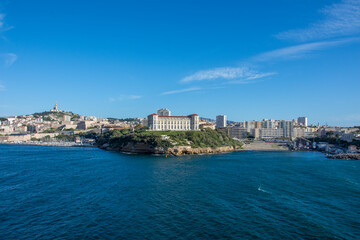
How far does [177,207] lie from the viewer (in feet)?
47.2

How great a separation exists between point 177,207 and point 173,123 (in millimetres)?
52431

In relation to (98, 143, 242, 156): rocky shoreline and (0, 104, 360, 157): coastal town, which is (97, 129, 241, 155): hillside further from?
(0, 104, 360, 157): coastal town

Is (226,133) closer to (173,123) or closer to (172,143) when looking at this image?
(173,123)

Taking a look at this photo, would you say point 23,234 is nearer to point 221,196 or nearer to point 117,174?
point 221,196

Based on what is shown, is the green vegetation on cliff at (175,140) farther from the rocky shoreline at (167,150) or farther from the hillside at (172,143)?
the rocky shoreline at (167,150)

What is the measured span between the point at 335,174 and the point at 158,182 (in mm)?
19058

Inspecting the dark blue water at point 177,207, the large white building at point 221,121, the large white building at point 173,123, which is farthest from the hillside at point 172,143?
the large white building at point 221,121

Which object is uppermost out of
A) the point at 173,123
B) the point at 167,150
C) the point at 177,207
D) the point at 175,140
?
the point at 173,123

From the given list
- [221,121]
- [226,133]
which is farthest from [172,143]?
[221,121]

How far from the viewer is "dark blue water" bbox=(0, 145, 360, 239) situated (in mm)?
11133

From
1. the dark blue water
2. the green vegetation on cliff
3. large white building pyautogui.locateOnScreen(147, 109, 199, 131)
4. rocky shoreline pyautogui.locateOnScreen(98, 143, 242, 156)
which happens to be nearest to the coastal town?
large white building pyautogui.locateOnScreen(147, 109, 199, 131)

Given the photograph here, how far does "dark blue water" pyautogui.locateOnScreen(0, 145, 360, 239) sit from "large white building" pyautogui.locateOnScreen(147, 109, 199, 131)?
4219cm

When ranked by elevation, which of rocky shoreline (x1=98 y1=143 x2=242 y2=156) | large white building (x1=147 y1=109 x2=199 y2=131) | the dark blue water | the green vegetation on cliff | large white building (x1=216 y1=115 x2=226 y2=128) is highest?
large white building (x1=216 y1=115 x2=226 y2=128)

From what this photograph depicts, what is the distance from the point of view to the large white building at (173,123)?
2576 inches
